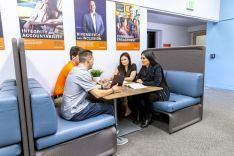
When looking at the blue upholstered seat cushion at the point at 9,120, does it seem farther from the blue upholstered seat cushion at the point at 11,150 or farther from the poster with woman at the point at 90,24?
the poster with woman at the point at 90,24

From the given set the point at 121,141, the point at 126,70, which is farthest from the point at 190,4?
the point at 121,141

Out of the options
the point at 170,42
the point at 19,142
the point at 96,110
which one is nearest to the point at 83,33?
the point at 96,110

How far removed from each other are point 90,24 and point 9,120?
1875 millimetres

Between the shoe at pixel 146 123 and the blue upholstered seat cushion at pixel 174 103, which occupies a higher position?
the blue upholstered seat cushion at pixel 174 103

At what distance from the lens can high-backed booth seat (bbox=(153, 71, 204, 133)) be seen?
2.36m

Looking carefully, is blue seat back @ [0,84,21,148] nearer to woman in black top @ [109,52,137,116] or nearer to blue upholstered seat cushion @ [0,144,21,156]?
blue upholstered seat cushion @ [0,144,21,156]

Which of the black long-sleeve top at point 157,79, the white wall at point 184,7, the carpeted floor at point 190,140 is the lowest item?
the carpeted floor at point 190,140

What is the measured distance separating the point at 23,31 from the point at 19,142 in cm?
145

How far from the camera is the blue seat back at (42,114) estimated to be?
1384 mm

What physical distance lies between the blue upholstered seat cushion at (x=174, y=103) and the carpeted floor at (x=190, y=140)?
1.13 feet

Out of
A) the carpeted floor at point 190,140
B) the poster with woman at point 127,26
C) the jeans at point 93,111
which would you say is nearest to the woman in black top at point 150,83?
the carpeted floor at point 190,140

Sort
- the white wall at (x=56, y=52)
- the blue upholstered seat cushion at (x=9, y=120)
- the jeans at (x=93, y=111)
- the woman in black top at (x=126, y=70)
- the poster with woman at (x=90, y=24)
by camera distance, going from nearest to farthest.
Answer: the blue upholstered seat cushion at (x=9, y=120) → the jeans at (x=93, y=111) → the white wall at (x=56, y=52) → the poster with woman at (x=90, y=24) → the woman in black top at (x=126, y=70)

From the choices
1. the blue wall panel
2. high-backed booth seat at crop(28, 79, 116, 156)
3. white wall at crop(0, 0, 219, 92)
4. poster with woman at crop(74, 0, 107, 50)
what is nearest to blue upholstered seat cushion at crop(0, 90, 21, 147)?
high-backed booth seat at crop(28, 79, 116, 156)

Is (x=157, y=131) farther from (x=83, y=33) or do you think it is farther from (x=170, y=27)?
(x=170, y=27)
